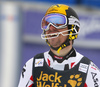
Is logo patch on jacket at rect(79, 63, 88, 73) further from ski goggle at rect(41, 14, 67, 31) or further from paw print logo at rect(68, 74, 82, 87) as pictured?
ski goggle at rect(41, 14, 67, 31)

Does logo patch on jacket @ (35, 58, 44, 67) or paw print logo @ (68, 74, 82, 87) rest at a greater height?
logo patch on jacket @ (35, 58, 44, 67)

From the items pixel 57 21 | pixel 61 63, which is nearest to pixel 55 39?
pixel 57 21

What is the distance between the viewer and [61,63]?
4324 mm

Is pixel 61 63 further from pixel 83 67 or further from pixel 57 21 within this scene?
pixel 57 21

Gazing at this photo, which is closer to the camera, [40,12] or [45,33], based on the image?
[45,33]

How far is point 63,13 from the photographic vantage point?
425cm

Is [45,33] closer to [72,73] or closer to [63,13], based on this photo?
[63,13]

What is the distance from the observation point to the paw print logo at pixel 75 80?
4.19m

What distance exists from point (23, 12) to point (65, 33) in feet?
23.5

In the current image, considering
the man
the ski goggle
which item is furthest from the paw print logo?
the ski goggle

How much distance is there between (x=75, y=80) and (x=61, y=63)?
30cm

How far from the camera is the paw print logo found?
4192 millimetres

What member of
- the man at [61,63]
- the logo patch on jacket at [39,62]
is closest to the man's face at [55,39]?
the man at [61,63]

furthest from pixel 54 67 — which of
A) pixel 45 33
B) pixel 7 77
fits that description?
pixel 7 77
